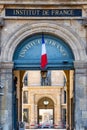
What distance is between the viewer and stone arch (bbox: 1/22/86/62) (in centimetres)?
2419

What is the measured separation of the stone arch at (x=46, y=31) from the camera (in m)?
24.2

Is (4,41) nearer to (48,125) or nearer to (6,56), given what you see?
(6,56)

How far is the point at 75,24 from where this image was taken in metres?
24.3

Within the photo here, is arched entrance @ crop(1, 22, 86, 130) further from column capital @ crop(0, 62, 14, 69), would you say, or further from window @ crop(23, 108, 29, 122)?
window @ crop(23, 108, 29, 122)

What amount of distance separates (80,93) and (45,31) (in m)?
2.99

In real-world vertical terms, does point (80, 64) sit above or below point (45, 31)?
below

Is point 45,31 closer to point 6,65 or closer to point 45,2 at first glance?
point 45,2

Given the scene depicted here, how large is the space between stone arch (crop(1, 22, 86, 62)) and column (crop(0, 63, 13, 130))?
59cm

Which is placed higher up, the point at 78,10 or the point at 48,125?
the point at 78,10

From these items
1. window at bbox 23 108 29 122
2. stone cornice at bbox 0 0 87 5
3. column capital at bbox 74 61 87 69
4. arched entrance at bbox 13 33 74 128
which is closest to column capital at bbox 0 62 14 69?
arched entrance at bbox 13 33 74 128

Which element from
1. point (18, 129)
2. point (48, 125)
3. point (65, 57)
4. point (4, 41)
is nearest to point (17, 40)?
point (4, 41)

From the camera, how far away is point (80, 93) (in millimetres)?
24047

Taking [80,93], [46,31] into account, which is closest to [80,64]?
[80,93]

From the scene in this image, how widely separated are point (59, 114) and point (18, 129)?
2721cm
